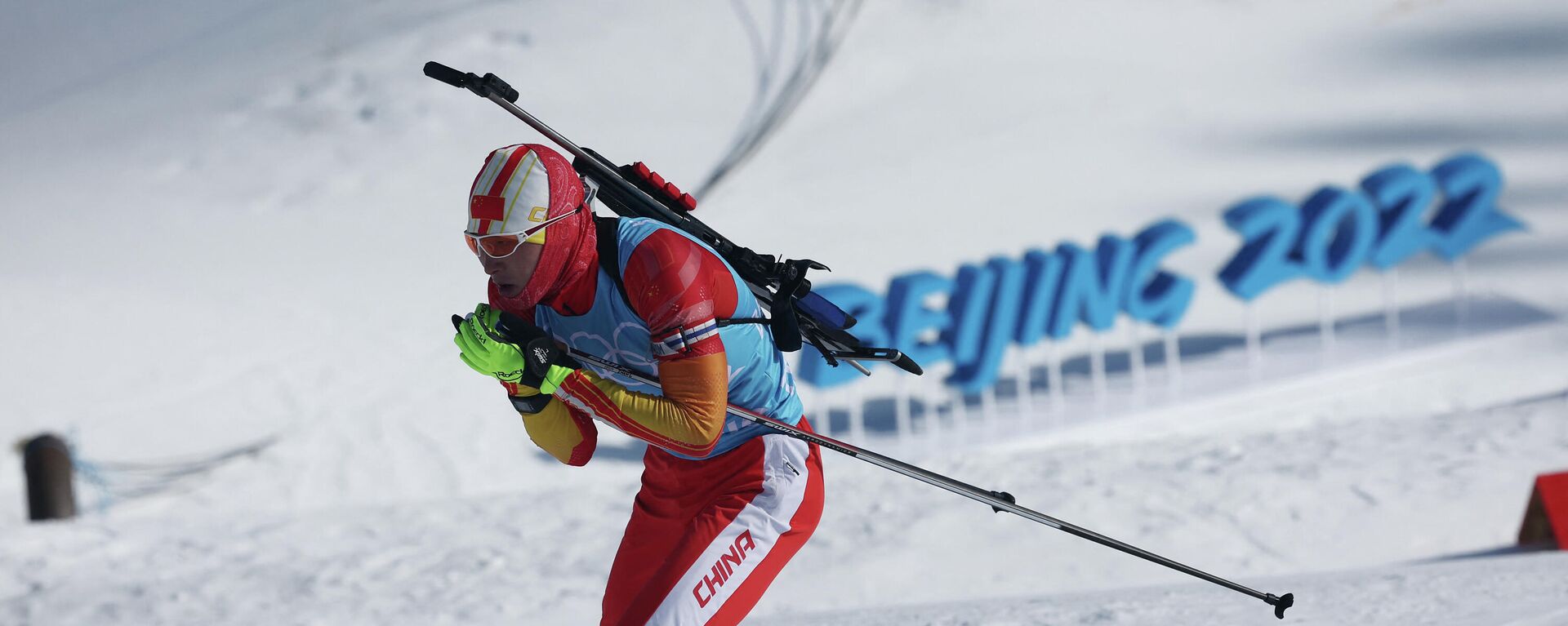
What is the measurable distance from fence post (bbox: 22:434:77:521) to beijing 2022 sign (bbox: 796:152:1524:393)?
620cm

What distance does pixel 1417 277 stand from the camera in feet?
65.8

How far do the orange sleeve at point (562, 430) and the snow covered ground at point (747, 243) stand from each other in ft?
7.94

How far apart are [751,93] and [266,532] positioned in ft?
50.2

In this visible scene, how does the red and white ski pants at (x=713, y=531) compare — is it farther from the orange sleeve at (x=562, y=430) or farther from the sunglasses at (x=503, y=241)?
the sunglasses at (x=503, y=241)

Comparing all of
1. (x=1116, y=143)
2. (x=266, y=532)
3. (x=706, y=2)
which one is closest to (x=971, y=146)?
(x=1116, y=143)

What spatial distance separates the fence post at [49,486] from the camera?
397 inches

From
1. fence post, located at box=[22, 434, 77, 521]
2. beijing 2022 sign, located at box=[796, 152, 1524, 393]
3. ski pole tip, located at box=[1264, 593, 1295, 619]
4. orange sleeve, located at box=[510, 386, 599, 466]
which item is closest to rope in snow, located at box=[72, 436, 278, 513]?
fence post, located at box=[22, 434, 77, 521]

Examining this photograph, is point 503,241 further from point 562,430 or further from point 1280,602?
point 1280,602

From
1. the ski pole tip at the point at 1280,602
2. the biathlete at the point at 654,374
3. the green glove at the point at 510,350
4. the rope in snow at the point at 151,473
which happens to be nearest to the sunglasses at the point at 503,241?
the biathlete at the point at 654,374

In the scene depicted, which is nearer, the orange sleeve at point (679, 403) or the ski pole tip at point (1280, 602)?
the orange sleeve at point (679, 403)

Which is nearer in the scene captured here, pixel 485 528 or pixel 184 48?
pixel 485 528

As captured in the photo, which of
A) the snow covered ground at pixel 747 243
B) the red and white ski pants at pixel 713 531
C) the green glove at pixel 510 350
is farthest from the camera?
the snow covered ground at pixel 747 243

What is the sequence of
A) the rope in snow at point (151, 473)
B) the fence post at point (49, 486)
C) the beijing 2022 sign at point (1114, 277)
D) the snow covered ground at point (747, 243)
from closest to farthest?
the snow covered ground at point (747, 243)
the fence post at point (49, 486)
the beijing 2022 sign at point (1114, 277)
the rope in snow at point (151, 473)

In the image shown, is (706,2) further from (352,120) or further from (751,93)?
(352,120)
